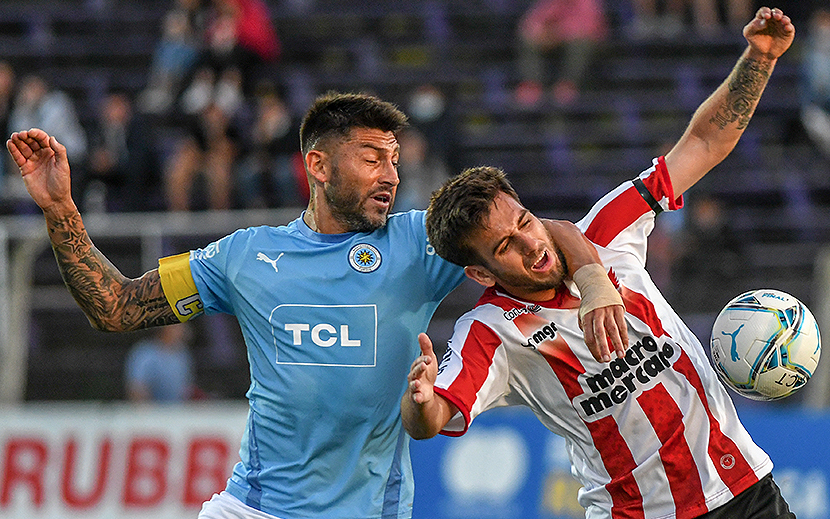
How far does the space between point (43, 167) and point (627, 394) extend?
2.54m

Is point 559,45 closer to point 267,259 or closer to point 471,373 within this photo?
point 267,259

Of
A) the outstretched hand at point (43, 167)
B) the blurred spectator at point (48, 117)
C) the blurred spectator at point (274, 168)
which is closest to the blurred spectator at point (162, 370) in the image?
the blurred spectator at point (274, 168)

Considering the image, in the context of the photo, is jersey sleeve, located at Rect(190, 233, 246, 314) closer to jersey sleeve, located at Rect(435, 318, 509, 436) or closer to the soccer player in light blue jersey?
the soccer player in light blue jersey

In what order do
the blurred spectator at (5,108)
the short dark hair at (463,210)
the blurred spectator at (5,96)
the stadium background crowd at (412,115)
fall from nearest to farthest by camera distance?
the short dark hair at (463,210), the stadium background crowd at (412,115), the blurred spectator at (5,108), the blurred spectator at (5,96)

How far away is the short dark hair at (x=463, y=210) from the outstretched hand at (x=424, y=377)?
0.50 meters

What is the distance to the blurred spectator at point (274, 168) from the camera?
11727 mm

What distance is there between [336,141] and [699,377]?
1802 millimetres

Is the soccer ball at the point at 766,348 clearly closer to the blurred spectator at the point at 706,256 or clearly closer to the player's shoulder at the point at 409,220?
the player's shoulder at the point at 409,220

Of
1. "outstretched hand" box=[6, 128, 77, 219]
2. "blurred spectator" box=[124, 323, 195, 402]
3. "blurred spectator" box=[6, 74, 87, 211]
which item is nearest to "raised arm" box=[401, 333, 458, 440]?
"outstretched hand" box=[6, 128, 77, 219]

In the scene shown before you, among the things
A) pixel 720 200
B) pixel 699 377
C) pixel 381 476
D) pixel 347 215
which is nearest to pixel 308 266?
pixel 347 215

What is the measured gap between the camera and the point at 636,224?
448cm

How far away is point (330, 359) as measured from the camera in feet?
14.9

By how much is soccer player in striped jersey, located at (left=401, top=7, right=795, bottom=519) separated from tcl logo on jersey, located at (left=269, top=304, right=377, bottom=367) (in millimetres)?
401

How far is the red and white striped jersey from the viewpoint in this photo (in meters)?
4.19
